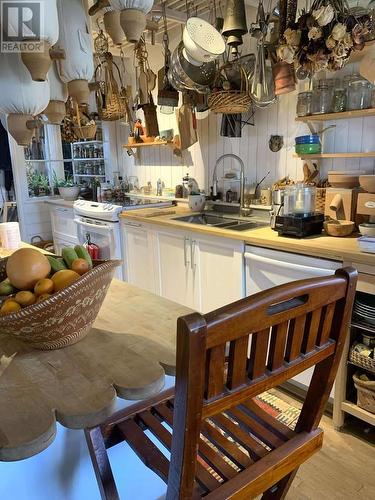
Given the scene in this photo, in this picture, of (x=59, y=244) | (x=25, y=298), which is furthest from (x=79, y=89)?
(x=59, y=244)

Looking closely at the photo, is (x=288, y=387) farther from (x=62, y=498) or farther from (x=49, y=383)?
(x=49, y=383)

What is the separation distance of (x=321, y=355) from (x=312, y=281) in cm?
A: 19

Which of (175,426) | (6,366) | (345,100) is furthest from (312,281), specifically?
(345,100)

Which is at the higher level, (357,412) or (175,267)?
(175,267)

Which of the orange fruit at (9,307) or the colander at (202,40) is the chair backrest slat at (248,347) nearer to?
the orange fruit at (9,307)

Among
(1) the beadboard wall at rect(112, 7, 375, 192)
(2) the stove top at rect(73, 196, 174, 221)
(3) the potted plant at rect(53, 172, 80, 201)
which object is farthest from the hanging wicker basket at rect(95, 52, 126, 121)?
(3) the potted plant at rect(53, 172, 80, 201)

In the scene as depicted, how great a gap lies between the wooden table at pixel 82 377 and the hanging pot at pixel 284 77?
1442mm

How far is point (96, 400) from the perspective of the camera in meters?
0.77

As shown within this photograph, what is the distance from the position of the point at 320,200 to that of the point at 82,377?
1.97m

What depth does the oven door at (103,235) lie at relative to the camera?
341cm

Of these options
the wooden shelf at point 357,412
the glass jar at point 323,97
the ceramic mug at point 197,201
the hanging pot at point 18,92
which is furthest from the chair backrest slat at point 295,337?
the ceramic mug at point 197,201

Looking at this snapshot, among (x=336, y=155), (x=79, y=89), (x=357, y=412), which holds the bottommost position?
(x=357, y=412)

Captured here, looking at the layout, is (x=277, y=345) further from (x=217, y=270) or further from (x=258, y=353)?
(x=217, y=270)

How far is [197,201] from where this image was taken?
3.29m
